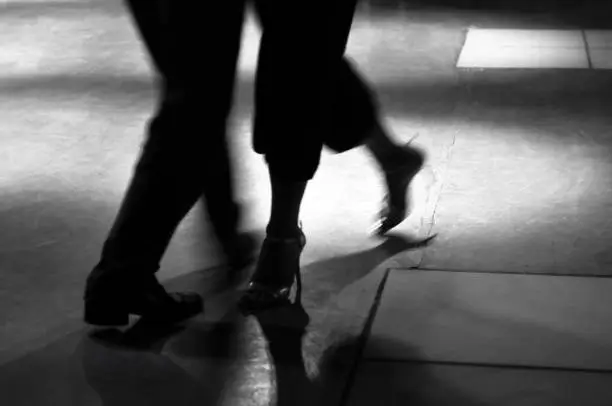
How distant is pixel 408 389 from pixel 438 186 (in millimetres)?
949

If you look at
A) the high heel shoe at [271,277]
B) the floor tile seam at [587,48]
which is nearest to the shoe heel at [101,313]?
the high heel shoe at [271,277]

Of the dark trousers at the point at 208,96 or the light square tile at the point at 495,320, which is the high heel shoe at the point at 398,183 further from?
the dark trousers at the point at 208,96

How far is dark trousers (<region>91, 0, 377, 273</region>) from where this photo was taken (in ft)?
5.55

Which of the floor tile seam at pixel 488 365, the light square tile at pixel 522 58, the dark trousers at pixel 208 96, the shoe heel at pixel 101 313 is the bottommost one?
the light square tile at pixel 522 58

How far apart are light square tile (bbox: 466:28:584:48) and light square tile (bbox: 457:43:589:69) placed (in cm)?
5

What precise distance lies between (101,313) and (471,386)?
58 cm

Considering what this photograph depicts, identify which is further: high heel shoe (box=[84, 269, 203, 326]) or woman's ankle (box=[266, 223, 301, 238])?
woman's ankle (box=[266, 223, 301, 238])

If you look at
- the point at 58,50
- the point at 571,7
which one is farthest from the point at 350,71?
the point at 571,7

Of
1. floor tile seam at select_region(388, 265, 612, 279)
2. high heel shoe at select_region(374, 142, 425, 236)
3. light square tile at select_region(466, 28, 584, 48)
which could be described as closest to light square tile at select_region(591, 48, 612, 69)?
light square tile at select_region(466, 28, 584, 48)

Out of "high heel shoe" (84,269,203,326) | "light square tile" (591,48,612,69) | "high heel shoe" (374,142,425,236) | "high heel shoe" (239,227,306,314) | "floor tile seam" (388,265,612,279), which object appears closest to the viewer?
"high heel shoe" (84,269,203,326)

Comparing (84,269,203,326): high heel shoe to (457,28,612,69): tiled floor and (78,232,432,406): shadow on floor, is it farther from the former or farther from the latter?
(457,28,612,69): tiled floor

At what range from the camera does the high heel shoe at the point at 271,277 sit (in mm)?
1952

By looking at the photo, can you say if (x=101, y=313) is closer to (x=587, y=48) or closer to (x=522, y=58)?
(x=522, y=58)

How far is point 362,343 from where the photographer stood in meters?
1.83
